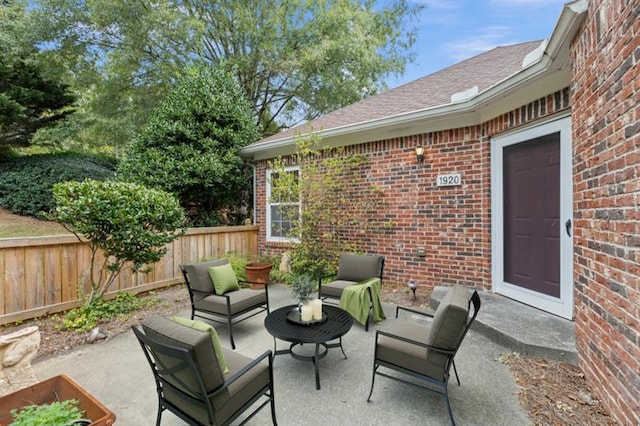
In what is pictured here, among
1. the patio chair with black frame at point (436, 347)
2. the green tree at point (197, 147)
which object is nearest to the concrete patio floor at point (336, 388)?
the patio chair with black frame at point (436, 347)

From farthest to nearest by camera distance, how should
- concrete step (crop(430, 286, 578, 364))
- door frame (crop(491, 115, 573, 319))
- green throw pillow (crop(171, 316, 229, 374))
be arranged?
door frame (crop(491, 115, 573, 319))
concrete step (crop(430, 286, 578, 364))
green throw pillow (crop(171, 316, 229, 374))

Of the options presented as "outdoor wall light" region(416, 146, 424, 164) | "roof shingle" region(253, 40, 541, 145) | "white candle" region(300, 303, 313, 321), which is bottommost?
"white candle" region(300, 303, 313, 321)

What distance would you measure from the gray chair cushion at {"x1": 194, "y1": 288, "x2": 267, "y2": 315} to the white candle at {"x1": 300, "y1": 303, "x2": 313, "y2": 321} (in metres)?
1.10

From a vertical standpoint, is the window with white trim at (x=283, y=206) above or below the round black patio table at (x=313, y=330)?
above

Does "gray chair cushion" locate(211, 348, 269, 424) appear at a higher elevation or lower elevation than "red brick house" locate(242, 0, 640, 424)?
lower

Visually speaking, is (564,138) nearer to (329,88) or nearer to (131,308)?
(131,308)

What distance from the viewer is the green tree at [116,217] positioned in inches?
152

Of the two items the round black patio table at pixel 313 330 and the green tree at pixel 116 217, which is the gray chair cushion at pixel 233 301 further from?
the green tree at pixel 116 217

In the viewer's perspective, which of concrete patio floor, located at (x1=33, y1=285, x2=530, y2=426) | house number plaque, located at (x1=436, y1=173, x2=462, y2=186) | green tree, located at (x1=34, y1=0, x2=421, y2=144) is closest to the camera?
concrete patio floor, located at (x1=33, y1=285, x2=530, y2=426)

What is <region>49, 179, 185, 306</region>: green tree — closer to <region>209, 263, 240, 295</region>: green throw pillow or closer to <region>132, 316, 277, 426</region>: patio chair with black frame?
<region>209, 263, 240, 295</region>: green throw pillow

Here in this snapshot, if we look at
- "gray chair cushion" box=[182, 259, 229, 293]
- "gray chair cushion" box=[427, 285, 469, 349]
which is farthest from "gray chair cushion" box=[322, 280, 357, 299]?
"gray chair cushion" box=[427, 285, 469, 349]

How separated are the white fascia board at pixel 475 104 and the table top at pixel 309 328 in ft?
11.1

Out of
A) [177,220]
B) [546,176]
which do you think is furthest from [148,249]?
[546,176]

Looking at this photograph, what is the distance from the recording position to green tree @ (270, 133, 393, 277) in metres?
6.20
